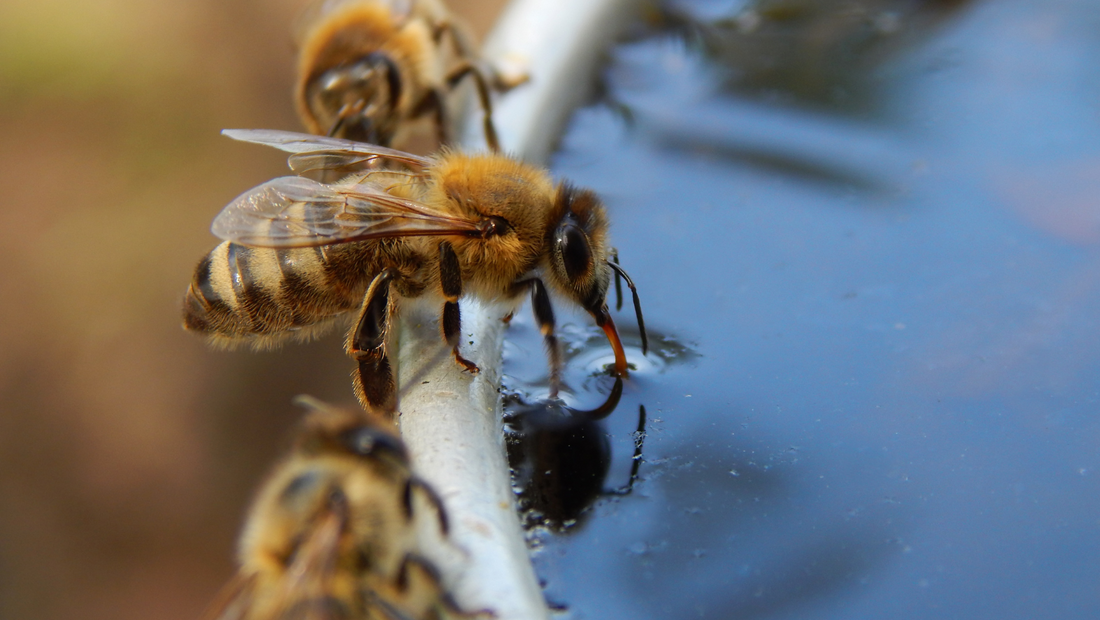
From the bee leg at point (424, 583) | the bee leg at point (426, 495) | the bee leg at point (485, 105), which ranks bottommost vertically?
the bee leg at point (424, 583)

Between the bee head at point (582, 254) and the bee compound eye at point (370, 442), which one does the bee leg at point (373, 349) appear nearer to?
the bee head at point (582, 254)

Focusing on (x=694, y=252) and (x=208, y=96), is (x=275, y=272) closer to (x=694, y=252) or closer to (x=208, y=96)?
(x=694, y=252)

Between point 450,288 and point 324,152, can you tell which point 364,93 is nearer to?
point 324,152

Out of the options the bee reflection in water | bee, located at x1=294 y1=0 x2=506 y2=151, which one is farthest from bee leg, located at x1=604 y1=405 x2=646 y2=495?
bee, located at x1=294 y1=0 x2=506 y2=151

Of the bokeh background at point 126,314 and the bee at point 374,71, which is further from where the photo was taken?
the bokeh background at point 126,314

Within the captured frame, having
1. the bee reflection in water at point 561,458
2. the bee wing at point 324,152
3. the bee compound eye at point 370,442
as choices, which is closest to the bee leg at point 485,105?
the bee wing at point 324,152

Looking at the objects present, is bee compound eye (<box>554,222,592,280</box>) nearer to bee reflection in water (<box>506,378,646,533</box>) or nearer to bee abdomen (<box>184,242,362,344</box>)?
bee reflection in water (<box>506,378,646,533</box>)
